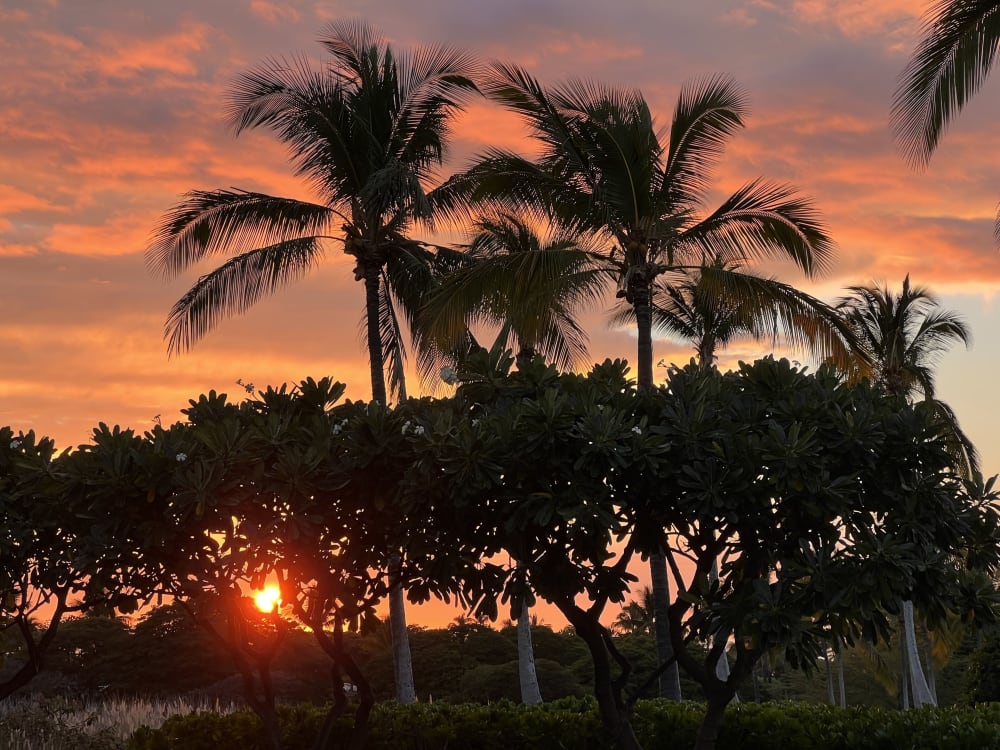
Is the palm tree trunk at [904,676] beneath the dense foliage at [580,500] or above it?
beneath

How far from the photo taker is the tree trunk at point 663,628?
19.5m

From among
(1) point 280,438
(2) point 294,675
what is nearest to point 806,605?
(1) point 280,438

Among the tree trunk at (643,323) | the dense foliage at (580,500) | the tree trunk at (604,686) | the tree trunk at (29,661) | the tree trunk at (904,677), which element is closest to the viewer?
the dense foliage at (580,500)

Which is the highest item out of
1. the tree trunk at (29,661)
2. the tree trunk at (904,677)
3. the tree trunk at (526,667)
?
the tree trunk at (29,661)

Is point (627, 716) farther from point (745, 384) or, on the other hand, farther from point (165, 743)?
point (165, 743)

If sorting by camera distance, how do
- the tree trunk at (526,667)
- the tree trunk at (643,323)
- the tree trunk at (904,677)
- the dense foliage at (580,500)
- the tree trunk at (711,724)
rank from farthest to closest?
the tree trunk at (904,677), the tree trunk at (526,667), the tree trunk at (643,323), the tree trunk at (711,724), the dense foliage at (580,500)

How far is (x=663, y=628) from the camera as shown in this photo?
1989cm

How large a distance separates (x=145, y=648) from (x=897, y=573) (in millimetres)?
30460

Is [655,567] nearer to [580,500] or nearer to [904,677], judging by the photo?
[580,500]

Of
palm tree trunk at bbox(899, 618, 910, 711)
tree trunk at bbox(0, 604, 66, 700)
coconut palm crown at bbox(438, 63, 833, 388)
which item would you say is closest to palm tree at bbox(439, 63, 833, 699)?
coconut palm crown at bbox(438, 63, 833, 388)

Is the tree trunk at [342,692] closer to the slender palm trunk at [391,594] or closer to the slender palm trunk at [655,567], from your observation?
the slender palm trunk at [655,567]

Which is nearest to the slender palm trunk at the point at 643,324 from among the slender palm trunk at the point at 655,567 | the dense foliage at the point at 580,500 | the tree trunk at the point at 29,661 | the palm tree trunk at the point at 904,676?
the slender palm trunk at the point at 655,567

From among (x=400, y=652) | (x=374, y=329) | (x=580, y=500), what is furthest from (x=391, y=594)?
(x=580, y=500)

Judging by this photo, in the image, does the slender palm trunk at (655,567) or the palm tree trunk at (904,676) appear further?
the palm tree trunk at (904,676)
